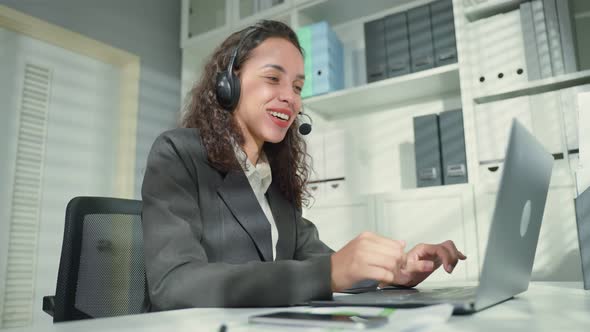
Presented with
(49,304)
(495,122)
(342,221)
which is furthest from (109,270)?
(495,122)

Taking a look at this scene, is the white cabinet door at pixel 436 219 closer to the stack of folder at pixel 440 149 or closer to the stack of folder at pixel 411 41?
the stack of folder at pixel 440 149

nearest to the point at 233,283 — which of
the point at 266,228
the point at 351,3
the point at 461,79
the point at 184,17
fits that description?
the point at 266,228

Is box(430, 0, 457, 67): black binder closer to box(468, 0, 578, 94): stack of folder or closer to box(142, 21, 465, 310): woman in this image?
box(468, 0, 578, 94): stack of folder

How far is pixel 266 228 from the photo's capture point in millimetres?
948

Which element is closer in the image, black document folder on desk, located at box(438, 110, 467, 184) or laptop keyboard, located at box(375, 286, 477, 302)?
laptop keyboard, located at box(375, 286, 477, 302)

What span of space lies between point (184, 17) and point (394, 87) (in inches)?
60.5

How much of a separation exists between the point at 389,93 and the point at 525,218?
168 cm

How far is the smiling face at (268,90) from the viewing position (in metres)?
1.13

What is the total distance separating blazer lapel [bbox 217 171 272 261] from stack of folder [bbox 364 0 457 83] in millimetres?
1370

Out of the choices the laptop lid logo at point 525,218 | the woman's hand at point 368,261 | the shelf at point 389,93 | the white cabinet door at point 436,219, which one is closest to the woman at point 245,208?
the woman's hand at point 368,261

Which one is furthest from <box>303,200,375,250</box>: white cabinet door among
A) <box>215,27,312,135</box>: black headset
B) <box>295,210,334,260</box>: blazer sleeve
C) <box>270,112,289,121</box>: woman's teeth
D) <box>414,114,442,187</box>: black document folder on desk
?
<box>215,27,312,135</box>: black headset

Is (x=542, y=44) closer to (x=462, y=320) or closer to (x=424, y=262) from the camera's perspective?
(x=424, y=262)

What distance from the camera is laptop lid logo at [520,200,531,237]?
0.58 metres

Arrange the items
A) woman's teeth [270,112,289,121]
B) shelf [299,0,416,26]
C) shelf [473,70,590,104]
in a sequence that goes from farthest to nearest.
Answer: shelf [299,0,416,26] < shelf [473,70,590,104] < woman's teeth [270,112,289,121]
